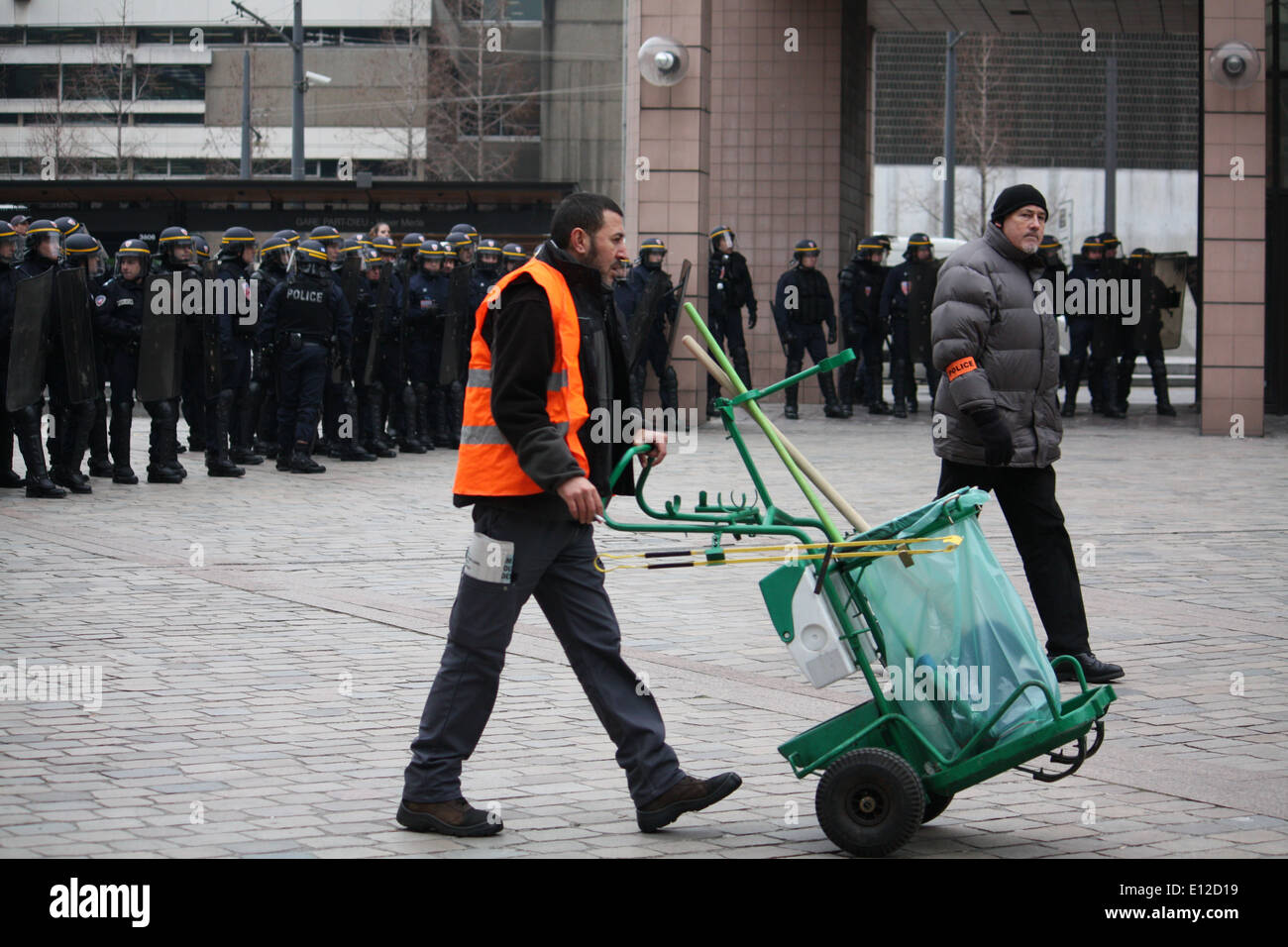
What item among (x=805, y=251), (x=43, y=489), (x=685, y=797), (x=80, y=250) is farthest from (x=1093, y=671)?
(x=805, y=251)

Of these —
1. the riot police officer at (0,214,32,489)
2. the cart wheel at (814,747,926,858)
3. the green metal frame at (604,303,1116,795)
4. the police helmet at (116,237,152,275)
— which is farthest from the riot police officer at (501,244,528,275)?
the cart wheel at (814,747,926,858)

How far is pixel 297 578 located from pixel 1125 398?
1450cm

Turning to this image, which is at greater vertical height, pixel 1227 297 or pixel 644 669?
pixel 1227 297

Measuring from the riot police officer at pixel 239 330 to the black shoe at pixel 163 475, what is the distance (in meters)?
0.80

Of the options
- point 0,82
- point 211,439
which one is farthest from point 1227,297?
point 0,82

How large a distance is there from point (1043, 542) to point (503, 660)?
284 cm

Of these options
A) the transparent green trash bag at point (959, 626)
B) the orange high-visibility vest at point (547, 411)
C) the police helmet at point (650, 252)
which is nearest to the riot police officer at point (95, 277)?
the police helmet at point (650, 252)

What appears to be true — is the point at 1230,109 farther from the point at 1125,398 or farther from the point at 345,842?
the point at 345,842

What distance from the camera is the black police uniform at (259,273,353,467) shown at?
1482 cm

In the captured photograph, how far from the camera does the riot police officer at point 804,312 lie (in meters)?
20.1

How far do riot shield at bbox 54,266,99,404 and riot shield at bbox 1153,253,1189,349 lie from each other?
1297 cm

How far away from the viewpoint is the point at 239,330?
584 inches

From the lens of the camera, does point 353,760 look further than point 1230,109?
No

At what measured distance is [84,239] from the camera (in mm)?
13789
